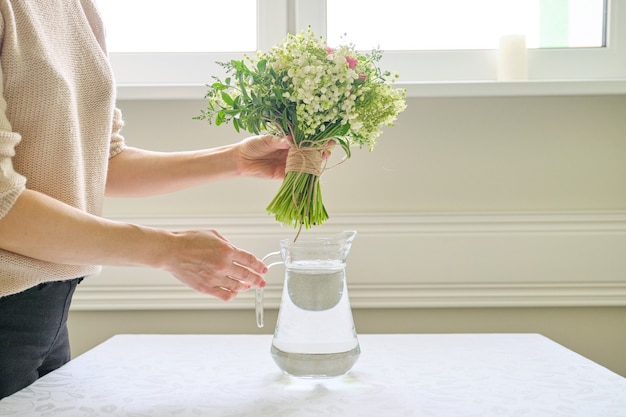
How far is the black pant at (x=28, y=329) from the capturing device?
1005 mm

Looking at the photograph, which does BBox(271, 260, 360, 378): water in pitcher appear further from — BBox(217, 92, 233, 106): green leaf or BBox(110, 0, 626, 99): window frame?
BBox(110, 0, 626, 99): window frame

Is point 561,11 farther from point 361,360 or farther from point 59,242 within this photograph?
point 59,242

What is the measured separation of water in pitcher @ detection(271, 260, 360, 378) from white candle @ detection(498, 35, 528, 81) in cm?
83

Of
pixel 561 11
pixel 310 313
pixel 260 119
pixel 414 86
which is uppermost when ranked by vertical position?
pixel 561 11

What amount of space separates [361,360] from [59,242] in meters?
0.52

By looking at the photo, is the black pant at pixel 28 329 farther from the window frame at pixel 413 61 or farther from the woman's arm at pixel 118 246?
the window frame at pixel 413 61

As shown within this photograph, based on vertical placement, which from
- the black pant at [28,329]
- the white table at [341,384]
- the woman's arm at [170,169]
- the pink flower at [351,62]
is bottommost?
the white table at [341,384]

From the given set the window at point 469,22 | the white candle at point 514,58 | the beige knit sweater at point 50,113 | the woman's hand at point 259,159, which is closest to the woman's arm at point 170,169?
the woman's hand at point 259,159

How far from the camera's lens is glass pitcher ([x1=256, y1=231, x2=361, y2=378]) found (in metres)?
0.97

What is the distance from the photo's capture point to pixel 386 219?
5.15 feet

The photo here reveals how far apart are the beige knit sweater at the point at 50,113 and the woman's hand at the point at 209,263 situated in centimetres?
20

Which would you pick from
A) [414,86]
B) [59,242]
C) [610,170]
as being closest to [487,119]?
[414,86]

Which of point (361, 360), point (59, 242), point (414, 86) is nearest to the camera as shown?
point (59, 242)

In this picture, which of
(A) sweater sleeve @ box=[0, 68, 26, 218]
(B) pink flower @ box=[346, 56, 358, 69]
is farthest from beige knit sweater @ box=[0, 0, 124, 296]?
(B) pink flower @ box=[346, 56, 358, 69]
